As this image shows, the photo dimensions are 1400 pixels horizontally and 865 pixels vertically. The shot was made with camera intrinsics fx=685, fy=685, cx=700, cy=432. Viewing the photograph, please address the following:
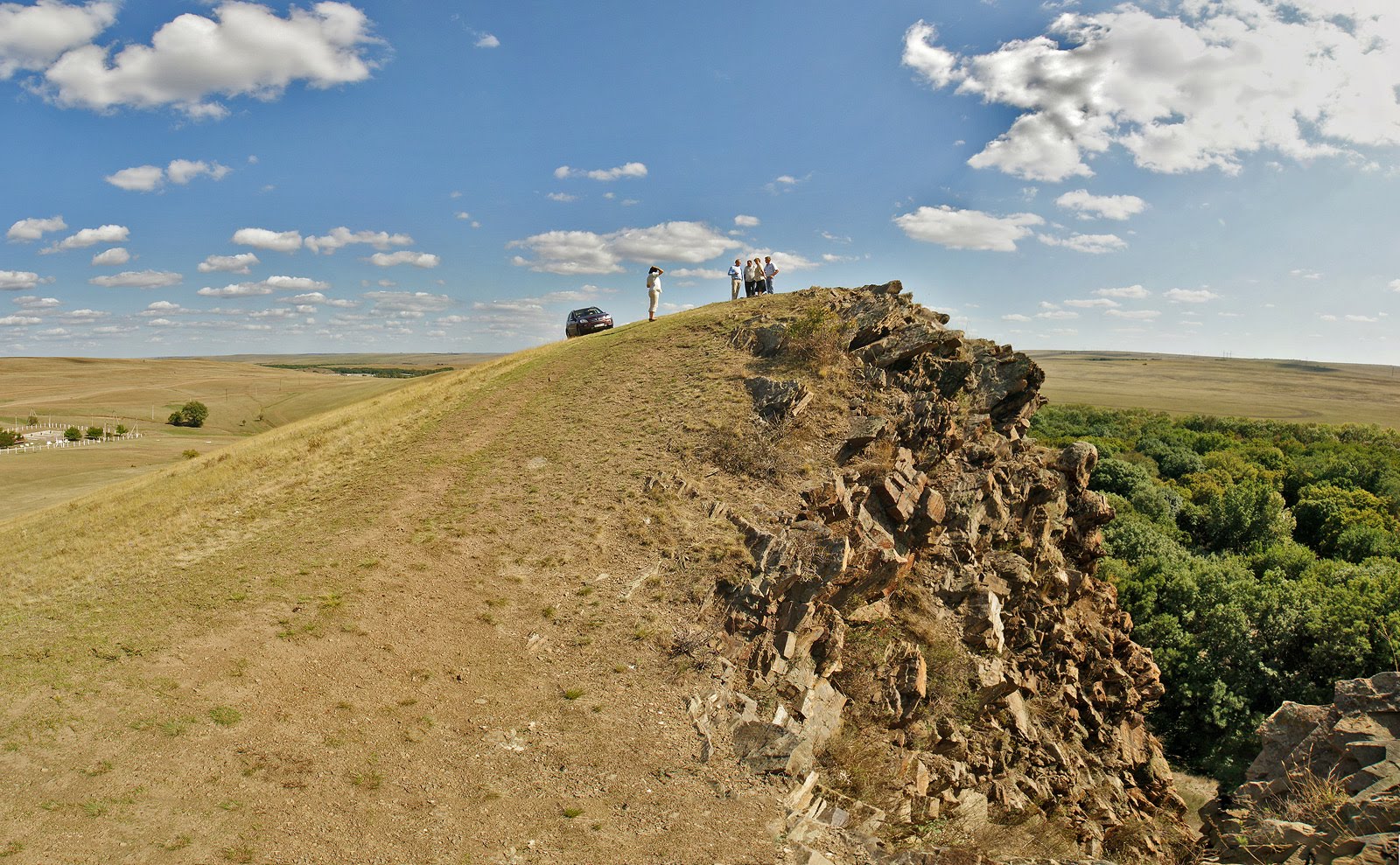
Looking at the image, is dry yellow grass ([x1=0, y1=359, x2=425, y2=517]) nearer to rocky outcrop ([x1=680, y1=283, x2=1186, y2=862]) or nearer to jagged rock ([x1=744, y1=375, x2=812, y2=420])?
jagged rock ([x1=744, y1=375, x2=812, y2=420])

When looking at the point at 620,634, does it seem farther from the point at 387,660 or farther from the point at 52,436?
the point at 52,436

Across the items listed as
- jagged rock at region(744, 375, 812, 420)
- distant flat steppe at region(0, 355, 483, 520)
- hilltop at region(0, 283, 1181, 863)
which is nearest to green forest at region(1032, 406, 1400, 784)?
hilltop at region(0, 283, 1181, 863)

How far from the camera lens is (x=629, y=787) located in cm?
1240

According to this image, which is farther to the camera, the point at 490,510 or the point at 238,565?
the point at 490,510

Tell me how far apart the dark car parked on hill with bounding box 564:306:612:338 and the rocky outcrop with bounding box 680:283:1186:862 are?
51.9ft

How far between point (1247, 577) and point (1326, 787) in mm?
35994

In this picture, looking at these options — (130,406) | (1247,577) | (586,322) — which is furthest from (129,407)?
(1247,577)

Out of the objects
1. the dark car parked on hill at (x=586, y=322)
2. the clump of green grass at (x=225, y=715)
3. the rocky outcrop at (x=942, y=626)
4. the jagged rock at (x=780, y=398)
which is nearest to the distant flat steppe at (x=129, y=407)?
the dark car parked on hill at (x=586, y=322)

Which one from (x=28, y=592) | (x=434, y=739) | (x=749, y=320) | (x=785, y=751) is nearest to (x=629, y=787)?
(x=785, y=751)

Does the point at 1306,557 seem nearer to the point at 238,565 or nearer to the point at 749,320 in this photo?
the point at 749,320

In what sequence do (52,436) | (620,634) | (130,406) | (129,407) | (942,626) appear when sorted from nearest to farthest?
(620,634), (942,626), (52,436), (129,407), (130,406)

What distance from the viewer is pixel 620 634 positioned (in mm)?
16203

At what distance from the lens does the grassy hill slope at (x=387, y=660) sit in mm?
11266

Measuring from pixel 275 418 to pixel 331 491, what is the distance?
98245mm
